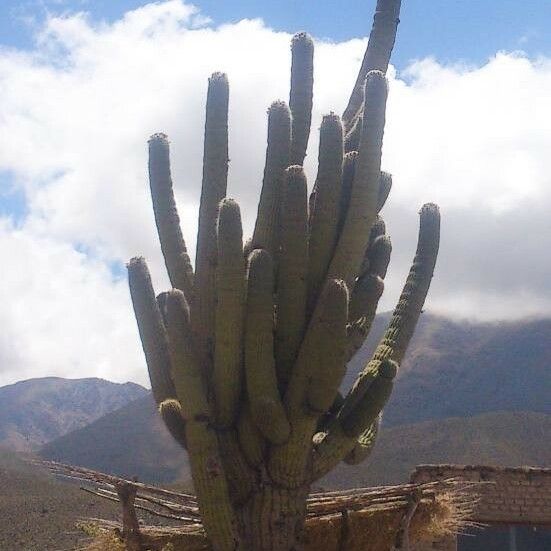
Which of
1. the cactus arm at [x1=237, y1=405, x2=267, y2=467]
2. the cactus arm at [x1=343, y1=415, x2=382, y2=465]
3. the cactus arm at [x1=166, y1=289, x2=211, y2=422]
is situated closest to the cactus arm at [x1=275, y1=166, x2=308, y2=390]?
the cactus arm at [x1=237, y1=405, x2=267, y2=467]

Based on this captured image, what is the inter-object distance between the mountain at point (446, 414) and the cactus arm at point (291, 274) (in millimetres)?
26607

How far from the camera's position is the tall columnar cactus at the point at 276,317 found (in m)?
6.02

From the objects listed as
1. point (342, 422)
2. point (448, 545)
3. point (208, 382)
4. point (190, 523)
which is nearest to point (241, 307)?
point (208, 382)

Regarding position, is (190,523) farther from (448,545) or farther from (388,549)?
(448,545)

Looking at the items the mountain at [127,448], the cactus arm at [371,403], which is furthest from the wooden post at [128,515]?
the mountain at [127,448]

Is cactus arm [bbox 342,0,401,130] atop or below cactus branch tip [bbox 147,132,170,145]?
atop

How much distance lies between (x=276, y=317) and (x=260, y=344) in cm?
45

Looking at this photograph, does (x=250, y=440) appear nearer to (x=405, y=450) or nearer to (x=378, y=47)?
(x=378, y=47)

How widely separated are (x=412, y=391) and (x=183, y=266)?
201 feet

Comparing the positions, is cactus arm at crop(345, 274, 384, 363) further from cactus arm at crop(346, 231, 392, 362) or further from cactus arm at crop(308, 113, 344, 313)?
cactus arm at crop(308, 113, 344, 313)

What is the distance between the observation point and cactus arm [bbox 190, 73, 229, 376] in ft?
21.3

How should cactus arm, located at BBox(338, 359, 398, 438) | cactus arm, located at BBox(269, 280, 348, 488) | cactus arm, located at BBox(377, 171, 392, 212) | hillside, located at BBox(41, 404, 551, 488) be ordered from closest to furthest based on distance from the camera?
cactus arm, located at BBox(269, 280, 348, 488) → cactus arm, located at BBox(338, 359, 398, 438) → cactus arm, located at BBox(377, 171, 392, 212) → hillside, located at BBox(41, 404, 551, 488)

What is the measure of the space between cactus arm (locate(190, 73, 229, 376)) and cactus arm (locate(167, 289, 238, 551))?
0.27 m

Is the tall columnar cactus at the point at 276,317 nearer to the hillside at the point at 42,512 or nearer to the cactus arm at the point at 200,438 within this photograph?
the cactus arm at the point at 200,438
